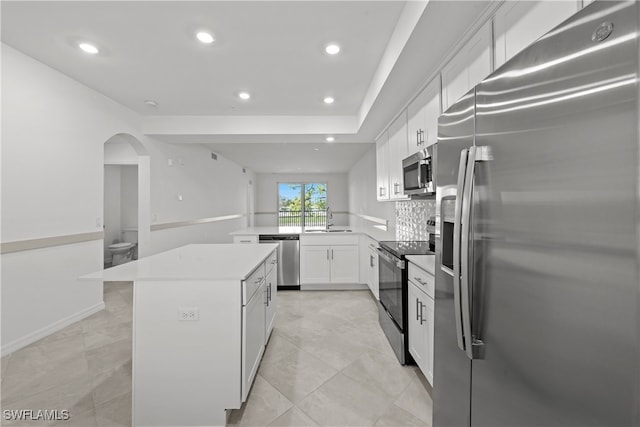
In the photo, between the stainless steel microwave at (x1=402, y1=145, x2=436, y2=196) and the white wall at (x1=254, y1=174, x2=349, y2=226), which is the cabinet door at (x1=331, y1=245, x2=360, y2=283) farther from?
the white wall at (x1=254, y1=174, x2=349, y2=226)

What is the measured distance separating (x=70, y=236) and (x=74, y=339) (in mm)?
1053

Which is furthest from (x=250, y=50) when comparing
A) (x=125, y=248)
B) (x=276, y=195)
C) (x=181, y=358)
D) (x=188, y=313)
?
(x=276, y=195)

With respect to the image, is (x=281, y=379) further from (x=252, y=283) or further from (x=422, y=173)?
(x=422, y=173)

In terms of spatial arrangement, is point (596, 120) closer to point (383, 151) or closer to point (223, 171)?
point (383, 151)

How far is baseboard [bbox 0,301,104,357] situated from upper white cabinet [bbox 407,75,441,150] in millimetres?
3931

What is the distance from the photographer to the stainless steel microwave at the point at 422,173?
2.17 metres

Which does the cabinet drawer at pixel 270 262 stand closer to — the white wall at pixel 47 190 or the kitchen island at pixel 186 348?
the kitchen island at pixel 186 348

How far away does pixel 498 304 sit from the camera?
2.71ft

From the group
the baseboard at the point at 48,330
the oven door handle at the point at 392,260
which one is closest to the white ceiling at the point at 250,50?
the oven door handle at the point at 392,260

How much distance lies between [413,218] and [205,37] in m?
2.73

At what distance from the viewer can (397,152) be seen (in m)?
3.23

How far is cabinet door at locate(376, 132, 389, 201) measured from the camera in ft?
12.2

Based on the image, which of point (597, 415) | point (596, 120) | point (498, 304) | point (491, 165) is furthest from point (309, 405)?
point (596, 120)

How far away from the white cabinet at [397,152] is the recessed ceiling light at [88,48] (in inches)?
114
